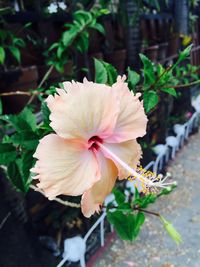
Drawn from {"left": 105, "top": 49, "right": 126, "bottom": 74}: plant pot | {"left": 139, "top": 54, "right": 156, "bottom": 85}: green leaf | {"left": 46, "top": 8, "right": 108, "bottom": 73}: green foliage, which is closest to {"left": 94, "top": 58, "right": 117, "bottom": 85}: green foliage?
{"left": 139, "top": 54, "right": 156, "bottom": 85}: green leaf

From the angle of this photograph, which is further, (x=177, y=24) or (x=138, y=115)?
(x=177, y=24)

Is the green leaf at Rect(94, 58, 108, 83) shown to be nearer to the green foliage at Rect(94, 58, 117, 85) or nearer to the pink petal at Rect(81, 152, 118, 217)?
the green foliage at Rect(94, 58, 117, 85)

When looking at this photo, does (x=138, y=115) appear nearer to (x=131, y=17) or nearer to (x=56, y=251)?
(x=56, y=251)

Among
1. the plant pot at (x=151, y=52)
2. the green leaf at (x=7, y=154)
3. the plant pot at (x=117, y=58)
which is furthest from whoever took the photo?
the plant pot at (x=151, y=52)

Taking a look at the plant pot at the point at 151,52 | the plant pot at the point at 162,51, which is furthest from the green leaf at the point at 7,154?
the plant pot at the point at 162,51

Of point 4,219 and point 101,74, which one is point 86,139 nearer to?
point 101,74

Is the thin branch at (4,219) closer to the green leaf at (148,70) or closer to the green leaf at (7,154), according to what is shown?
the green leaf at (7,154)

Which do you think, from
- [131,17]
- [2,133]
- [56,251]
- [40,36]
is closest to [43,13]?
[40,36]
